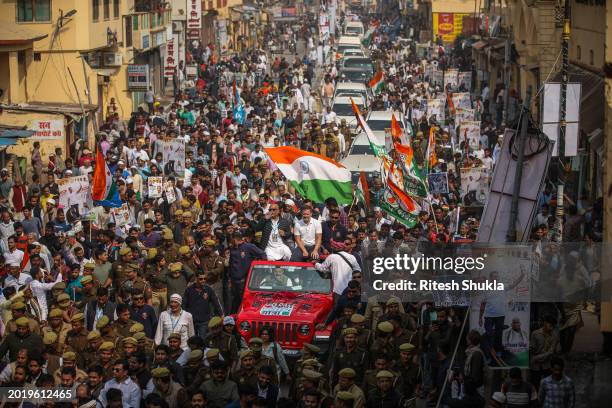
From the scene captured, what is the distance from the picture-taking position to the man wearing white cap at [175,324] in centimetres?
1545

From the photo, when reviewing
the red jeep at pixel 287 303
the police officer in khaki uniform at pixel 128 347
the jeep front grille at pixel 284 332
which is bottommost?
the jeep front grille at pixel 284 332

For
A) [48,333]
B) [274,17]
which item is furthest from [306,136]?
[274,17]

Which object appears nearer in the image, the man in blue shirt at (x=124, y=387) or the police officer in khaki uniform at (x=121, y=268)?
the man in blue shirt at (x=124, y=387)

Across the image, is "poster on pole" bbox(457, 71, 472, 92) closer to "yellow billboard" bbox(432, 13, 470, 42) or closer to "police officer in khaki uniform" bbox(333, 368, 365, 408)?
"yellow billboard" bbox(432, 13, 470, 42)

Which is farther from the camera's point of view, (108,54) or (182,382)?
(108,54)

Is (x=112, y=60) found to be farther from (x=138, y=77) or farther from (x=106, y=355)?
(x=106, y=355)

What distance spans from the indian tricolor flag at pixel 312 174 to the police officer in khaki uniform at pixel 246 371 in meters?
7.86

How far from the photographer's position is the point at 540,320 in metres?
15.7

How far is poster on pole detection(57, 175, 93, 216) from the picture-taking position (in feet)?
71.6

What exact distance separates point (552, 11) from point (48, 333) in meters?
23.8

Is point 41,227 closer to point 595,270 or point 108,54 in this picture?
point 595,270

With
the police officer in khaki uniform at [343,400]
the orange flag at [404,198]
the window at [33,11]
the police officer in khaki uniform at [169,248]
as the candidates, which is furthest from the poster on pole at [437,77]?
the police officer in khaki uniform at [343,400]

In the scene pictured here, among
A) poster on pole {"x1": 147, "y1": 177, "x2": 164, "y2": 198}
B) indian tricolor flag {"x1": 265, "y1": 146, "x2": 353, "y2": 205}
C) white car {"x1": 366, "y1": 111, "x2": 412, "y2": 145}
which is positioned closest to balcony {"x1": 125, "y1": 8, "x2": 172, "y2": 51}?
white car {"x1": 366, "y1": 111, "x2": 412, "y2": 145}

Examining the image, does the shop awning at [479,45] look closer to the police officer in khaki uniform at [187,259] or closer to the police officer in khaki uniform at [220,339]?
the police officer in khaki uniform at [187,259]
